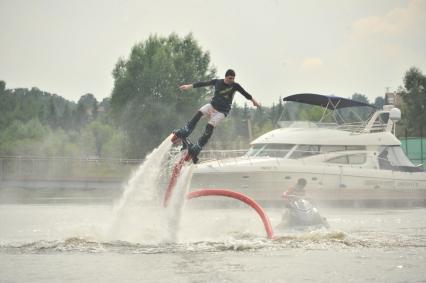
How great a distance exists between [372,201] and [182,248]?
60.4 ft

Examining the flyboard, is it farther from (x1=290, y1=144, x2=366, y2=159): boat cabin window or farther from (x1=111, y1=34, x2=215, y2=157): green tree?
(x1=111, y1=34, x2=215, y2=157): green tree

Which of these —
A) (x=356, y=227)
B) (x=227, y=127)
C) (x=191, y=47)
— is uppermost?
(x=191, y=47)

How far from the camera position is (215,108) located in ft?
58.6

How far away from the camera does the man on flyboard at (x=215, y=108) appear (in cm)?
1756

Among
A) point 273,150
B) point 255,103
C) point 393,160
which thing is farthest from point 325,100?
point 255,103

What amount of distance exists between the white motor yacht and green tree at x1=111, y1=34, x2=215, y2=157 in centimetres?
2658

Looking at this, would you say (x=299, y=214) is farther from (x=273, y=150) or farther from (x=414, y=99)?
(x=414, y=99)

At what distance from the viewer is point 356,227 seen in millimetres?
22609

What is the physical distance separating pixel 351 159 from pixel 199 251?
63.1 feet

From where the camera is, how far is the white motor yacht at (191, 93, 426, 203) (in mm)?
32875

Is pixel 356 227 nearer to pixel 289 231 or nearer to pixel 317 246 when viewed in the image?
pixel 289 231

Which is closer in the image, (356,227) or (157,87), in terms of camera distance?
(356,227)

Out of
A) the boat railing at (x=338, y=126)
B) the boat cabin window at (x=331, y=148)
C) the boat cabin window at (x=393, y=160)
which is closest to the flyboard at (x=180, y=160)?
the boat cabin window at (x=331, y=148)

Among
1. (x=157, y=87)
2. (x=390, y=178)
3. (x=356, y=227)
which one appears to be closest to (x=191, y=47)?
(x=157, y=87)
